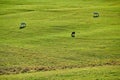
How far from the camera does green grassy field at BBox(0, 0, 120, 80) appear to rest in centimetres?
3688

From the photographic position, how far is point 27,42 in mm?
49938

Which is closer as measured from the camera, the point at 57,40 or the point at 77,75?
the point at 77,75

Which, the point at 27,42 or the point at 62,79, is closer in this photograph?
the point at 62,79

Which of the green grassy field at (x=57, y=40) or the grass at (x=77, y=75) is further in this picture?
the green grassy field at (x=57, y=40)

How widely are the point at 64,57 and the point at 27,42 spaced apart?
10579mm

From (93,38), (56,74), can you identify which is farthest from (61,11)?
(56,74)

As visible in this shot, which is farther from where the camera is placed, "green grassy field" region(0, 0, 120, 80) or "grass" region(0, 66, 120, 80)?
"green grassy field" region(0, 0, 120, 80)

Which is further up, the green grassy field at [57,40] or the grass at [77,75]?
the green grassy field at [57,40]

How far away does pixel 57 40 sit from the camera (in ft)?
165

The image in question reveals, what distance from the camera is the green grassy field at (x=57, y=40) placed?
36.9 meters

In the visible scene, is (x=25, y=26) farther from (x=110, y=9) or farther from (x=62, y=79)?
(x=62, y=79)

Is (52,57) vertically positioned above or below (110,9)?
below

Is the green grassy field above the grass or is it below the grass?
above

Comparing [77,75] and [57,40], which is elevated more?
[57,40]
